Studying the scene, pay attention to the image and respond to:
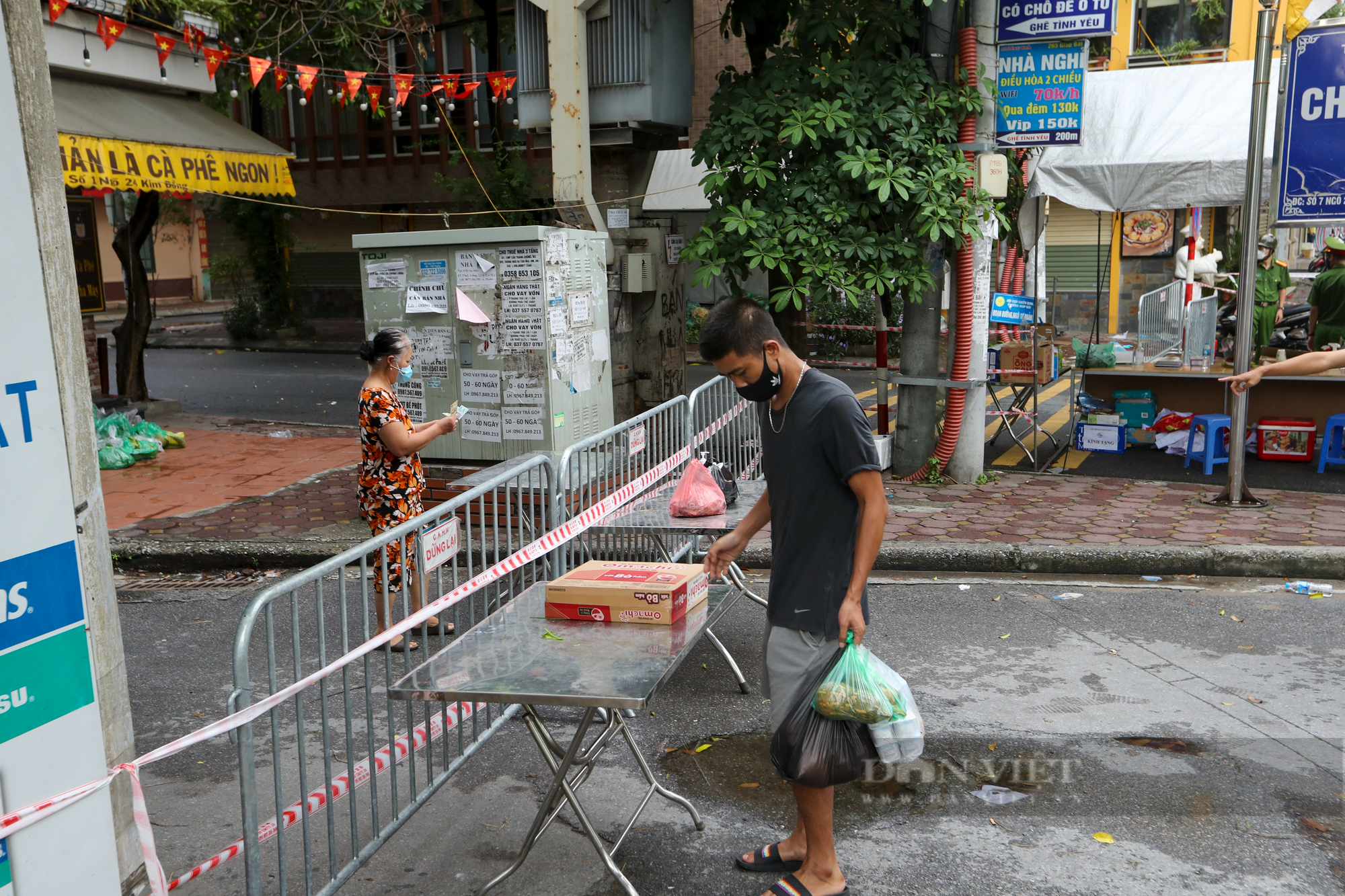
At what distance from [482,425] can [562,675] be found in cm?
477

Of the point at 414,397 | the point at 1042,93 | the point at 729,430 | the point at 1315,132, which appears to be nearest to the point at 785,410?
the point at 729,430

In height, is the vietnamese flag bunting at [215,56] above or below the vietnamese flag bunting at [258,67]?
above

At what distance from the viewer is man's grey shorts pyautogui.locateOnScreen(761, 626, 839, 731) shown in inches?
140

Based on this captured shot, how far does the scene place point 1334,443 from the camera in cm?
985

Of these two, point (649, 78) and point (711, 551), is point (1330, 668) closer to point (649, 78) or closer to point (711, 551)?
point (711, 551)

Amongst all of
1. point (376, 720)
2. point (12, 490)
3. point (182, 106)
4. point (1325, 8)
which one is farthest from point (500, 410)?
point (182, 106)

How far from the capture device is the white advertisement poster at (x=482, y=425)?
8.01 metres

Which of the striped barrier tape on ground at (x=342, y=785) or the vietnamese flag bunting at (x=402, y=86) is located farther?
the vietnamese flag bunting at (x=402, y=86)

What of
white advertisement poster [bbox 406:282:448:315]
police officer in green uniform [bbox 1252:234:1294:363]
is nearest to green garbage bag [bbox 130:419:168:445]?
white advertisement poster [bbox 406:282:448:315]

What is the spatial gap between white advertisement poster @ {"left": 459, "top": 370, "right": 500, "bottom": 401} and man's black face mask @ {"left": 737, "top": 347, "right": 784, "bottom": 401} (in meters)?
4.52

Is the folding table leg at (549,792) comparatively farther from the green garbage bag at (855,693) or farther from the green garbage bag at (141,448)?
the green garbage bag at (141,448)

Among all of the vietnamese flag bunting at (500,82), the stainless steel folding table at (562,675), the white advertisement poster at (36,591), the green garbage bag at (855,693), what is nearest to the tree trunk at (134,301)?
the vietnamese flag bunting at (500,82)

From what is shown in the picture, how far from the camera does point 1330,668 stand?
18.2ft

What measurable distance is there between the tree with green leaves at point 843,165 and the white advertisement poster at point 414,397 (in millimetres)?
2371
